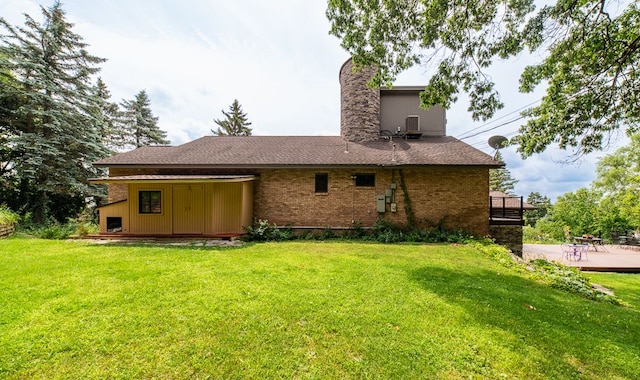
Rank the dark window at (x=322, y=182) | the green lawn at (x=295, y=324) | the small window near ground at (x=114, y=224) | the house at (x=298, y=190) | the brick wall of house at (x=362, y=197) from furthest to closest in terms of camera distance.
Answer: the dark window at (x=322, y=182)
the brick wall of house at (x=362, y=197)
the small window near ground at (x=114, y=224)
the house at (x=298, y=190)
the green lawn at (x=295, y=324)

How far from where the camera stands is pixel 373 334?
3328 millimetres

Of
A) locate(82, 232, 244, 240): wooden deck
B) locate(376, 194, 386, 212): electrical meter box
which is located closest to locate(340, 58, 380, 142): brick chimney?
locate(376, 194, 386, 212): electrical meter box

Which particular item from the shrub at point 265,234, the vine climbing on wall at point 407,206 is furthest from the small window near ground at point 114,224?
the vine climbing on wall at point 407,206

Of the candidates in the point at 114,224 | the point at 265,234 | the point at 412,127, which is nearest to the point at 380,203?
the point at 265,234

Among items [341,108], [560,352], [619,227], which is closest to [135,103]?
[341,108]

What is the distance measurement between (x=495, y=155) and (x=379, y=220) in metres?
6.38

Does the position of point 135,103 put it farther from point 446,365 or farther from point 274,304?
point 446,365

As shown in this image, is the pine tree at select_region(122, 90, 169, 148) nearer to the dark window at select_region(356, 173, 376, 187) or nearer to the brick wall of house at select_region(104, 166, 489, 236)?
the brick wall of house at select_region(104, 166, 489, 236)

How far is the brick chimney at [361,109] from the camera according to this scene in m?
14.0

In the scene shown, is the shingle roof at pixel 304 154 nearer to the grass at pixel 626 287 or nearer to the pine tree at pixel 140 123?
the grass at pixel 626 287

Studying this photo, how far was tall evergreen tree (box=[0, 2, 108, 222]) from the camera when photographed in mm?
13484

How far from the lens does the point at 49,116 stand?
1412 centimetres

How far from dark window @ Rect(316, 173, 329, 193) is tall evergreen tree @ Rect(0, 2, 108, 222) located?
13.9 m

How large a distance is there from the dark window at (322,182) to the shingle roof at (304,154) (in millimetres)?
656
